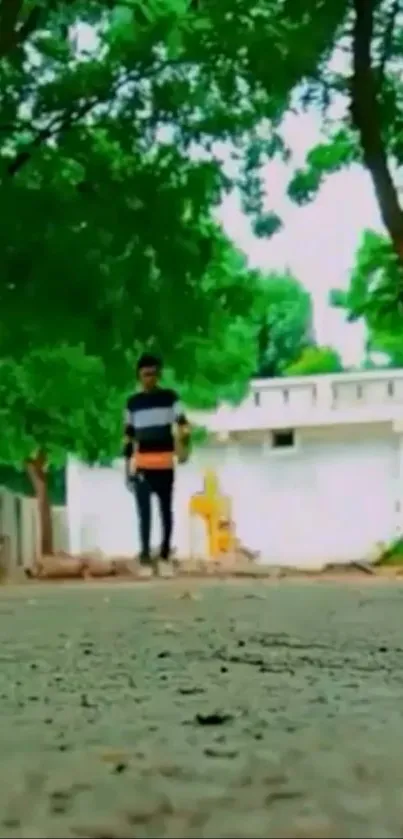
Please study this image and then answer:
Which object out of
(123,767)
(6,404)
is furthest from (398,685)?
(6,404)

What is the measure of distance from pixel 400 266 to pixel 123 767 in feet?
31.5

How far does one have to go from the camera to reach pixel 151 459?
1020 cm

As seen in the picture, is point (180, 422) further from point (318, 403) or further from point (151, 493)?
point (318, 403)

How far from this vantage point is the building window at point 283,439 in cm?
2717

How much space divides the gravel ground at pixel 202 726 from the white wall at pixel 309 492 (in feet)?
68.1

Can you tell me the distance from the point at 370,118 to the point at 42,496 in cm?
1457

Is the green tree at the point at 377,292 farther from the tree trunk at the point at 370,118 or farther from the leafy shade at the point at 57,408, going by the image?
the leafy shade at the point at 57,408

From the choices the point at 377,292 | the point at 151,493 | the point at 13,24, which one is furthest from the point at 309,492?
the point at 13,24

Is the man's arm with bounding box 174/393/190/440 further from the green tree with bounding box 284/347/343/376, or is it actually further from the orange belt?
the green tree with bounding box 284/347/343/376

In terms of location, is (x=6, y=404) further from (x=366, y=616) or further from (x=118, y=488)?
(x=366, y=616)

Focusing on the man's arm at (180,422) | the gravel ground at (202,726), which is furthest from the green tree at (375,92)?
the gravel ground at (202,726)

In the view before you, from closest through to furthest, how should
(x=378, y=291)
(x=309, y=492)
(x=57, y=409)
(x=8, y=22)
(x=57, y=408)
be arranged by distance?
(x=8, y=22) → (x=378, y=291) → (x=57, y=408) → (x=57, y=409) → (x=309, y=492)

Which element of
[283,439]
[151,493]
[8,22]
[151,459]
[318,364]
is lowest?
[151,493]

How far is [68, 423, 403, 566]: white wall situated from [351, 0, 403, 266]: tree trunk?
15254 millimetres
